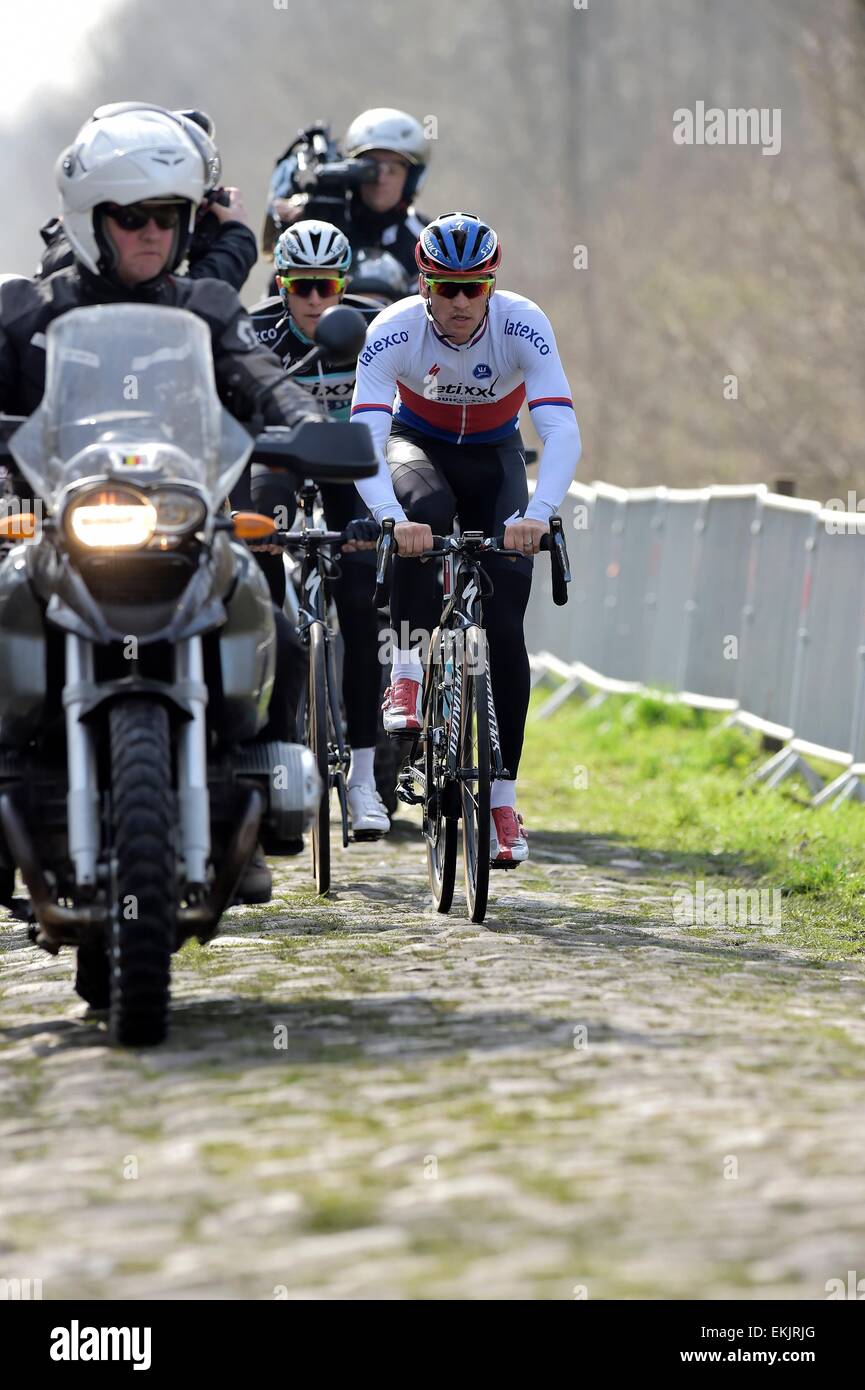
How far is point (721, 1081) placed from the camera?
5676 millimetres

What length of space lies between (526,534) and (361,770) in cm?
180

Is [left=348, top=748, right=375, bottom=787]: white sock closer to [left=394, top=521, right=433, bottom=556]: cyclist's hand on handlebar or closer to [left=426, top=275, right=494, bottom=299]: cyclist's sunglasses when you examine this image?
[left=394, top=521, right=433, bottom=556]: cyclist's hand on handlebar

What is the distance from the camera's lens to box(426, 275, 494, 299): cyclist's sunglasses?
8.87 m

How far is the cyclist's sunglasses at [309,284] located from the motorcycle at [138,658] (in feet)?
12.6

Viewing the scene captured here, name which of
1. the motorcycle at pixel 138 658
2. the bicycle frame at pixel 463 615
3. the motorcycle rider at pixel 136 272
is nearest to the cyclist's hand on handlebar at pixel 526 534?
the bicycle frame at pixel 463 615

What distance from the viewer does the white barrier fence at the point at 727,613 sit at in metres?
12.8

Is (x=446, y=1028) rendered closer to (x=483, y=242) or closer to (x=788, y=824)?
(x=483, y=242)

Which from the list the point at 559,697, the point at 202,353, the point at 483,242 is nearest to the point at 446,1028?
the point at 202,353

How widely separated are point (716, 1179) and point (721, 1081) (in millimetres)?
864

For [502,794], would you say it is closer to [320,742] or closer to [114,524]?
[320,742]

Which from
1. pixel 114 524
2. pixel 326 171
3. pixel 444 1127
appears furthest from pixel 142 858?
pixel 326 171

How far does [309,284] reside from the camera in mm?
10414

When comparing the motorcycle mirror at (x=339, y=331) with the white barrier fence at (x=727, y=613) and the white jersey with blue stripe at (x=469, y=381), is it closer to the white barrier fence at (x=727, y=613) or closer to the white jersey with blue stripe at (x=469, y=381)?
the white jersey with blue stripe at (x=469, y=381)

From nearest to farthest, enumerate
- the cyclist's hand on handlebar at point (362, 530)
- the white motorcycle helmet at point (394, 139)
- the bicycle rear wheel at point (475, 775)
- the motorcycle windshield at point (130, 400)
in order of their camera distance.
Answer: the motorcycle windshield at point (130, 400) → the bicycle rear wheel at point (475, 775) → the cyclist's hand on handlebar at point (362, 530) → the white motorcycle helmet at point (394, 139)
